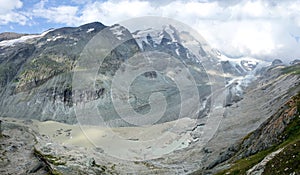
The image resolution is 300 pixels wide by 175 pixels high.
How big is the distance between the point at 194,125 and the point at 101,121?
5653 centimetres

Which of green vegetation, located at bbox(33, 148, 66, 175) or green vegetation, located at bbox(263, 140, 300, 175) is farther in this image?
green vegetation, located at bbox(33, 148, 66, 175)

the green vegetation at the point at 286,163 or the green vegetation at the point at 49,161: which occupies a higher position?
the green vegetation at the point at 286,163

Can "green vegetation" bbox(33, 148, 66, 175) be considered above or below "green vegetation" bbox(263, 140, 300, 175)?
below

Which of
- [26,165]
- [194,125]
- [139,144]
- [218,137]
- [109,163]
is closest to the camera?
[26,165]

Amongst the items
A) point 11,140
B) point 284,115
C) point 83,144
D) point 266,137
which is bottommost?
point 83,144

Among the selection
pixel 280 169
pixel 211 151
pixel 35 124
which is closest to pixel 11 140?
pixel 211 151

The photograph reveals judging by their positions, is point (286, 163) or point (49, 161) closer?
point (286, 163)

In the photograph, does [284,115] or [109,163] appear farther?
[109,163]

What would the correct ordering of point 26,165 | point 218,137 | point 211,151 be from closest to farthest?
point 26,165
point 211,151
point 218,137

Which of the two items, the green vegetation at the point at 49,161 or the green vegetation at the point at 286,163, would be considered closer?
the green vegetation at the point at 286,163

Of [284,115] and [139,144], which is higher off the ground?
A: [284,115]

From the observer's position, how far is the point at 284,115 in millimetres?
54562

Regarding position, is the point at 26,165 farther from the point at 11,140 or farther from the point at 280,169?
the point at 280,169

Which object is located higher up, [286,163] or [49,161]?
[286,163]
